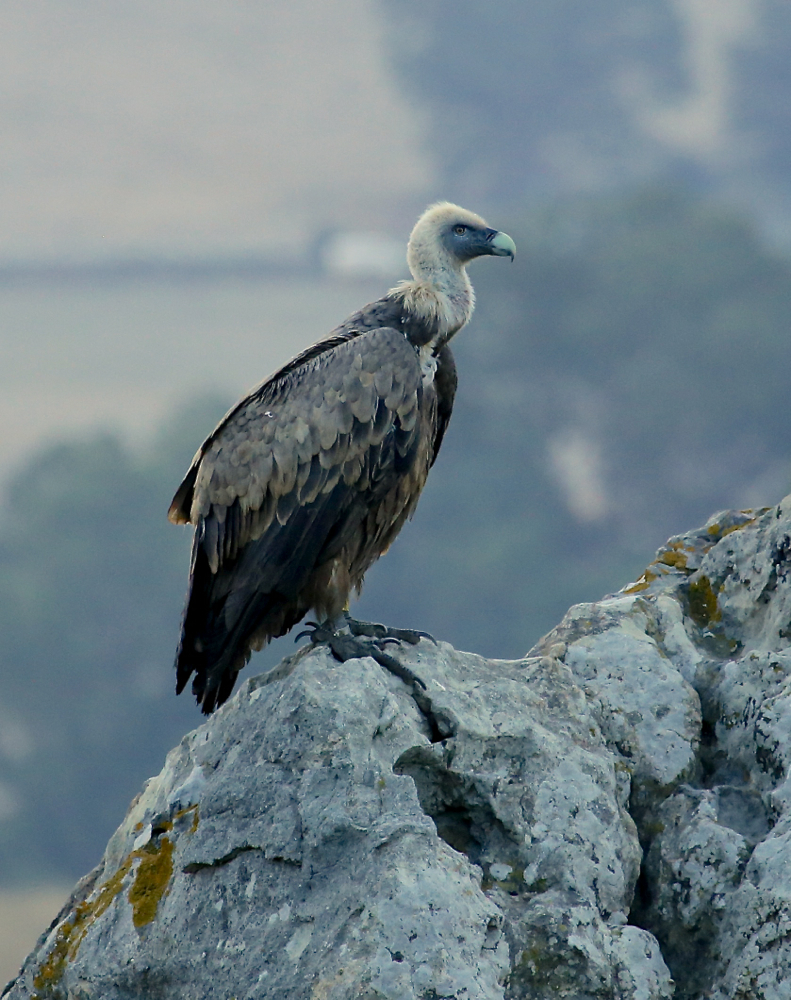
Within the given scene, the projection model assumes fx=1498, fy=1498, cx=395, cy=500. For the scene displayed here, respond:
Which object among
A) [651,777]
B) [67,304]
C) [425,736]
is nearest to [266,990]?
[425,736]

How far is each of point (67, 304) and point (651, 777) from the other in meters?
89.1

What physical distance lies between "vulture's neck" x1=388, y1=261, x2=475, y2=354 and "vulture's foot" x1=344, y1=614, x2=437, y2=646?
3.93ft

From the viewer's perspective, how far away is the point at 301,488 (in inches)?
228

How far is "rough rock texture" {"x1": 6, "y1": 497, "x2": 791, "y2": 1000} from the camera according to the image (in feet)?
13.7

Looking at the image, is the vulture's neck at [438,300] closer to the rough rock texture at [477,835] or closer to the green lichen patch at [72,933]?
the rough rock texture at [477,835]

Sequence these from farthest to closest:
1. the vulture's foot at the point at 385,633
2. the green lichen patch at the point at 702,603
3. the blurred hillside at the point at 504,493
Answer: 1. the blurred hillside at the point at 504,493
2. the green lichen patch at the point at 702,603
3. the vulture's foot at the point at 385,633

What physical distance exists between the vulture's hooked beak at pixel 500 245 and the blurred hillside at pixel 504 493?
38277 mm

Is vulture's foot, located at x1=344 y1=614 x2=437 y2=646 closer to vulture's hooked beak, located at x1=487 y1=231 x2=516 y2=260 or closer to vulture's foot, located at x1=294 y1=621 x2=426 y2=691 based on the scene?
vulture's foot, located at x1=294 y1=621 x2=426 y2=691

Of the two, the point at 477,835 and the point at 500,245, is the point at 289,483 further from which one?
the point at 477,835

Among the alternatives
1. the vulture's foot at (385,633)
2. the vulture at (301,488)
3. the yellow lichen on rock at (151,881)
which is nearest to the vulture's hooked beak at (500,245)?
the vulture at (301,488)

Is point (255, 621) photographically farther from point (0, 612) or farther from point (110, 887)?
point (0, 612)

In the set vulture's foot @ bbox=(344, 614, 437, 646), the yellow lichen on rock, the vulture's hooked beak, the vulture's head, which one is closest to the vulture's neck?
the vulture's head

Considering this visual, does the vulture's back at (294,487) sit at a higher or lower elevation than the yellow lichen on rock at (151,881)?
higher

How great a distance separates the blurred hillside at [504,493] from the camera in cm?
4762
